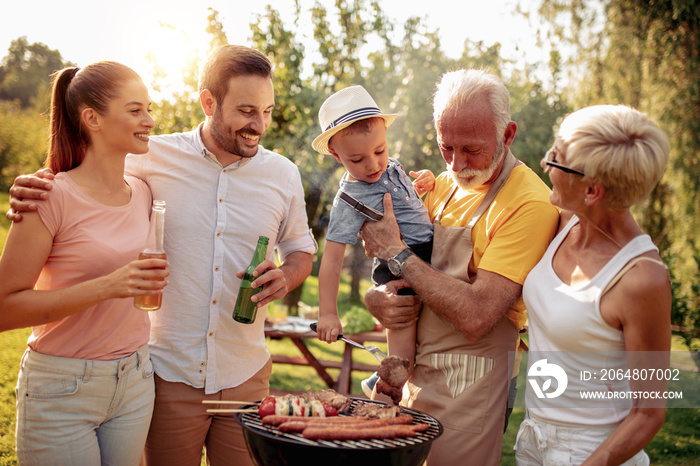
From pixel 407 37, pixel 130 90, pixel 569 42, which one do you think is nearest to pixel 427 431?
pixel 130 90

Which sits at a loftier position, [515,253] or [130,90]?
[130,90]

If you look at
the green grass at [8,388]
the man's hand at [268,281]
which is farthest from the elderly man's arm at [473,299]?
the green grass at [8,388]

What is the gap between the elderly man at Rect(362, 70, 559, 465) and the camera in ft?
8.14

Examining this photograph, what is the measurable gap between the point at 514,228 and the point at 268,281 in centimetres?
119

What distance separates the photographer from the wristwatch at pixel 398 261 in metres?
2.65

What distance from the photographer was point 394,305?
8.98ft

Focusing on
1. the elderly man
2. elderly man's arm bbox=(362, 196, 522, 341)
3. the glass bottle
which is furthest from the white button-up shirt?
elderly man's arm bbox=(362, 196, 522, 341)

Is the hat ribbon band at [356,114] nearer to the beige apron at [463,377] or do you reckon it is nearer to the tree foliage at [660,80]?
the beige apron at [463,377]

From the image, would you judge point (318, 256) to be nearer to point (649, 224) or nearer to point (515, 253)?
point (649, 224)

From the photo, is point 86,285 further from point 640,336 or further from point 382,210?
point 640,336

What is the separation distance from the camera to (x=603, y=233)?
2234mm

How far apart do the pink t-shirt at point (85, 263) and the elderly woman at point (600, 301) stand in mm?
1825

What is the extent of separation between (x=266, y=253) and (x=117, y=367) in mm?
930

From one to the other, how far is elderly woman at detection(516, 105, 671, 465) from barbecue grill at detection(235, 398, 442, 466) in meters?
0.57
